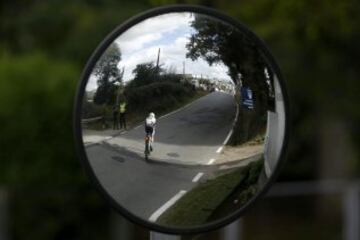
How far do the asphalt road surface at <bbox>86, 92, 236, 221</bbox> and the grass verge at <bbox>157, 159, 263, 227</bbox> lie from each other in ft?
0.06

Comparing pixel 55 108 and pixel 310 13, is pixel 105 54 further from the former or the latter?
pixel 55 108

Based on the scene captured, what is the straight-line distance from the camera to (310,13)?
13.0 feet

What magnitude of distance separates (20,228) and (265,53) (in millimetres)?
4868

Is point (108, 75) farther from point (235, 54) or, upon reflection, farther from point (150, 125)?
point (235, 54)

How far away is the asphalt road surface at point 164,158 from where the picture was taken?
1.55m

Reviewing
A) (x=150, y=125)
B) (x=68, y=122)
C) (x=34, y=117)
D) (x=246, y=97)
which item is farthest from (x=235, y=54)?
(x=34, y=117)

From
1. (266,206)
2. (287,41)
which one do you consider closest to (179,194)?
(287,41)

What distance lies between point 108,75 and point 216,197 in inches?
11.4

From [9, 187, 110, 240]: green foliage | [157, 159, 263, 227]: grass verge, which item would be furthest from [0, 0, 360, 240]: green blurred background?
[157, 159, 263, 227]: grass verge

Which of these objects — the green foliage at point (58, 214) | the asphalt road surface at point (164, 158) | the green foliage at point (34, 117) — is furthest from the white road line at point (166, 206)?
the green foliage at point (58, 214)

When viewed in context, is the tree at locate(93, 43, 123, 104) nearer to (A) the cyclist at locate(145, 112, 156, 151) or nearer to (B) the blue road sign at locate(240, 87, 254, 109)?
(A) the cyclist at locate(145, 112, 156, 151)

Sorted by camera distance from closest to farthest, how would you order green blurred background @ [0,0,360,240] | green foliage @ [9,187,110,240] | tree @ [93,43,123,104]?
tree @ [93,43,123,104]
green blurred background @ [0,0,360,240]
green foliage @ [9,187,110,240]

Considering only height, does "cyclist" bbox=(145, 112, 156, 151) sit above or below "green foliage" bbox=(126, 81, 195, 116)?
below

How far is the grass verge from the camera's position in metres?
1.61
